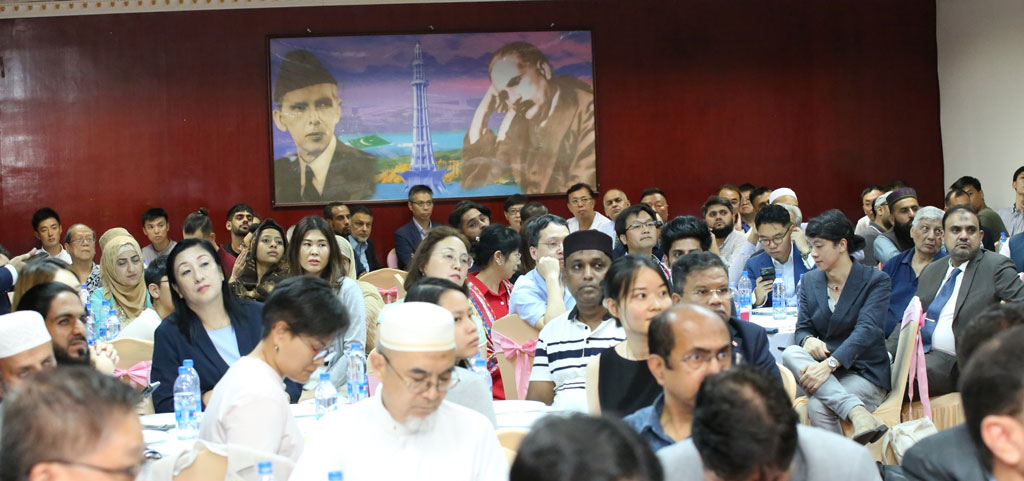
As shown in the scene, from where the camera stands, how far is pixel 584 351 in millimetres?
4137

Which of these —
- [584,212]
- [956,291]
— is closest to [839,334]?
[956,291]

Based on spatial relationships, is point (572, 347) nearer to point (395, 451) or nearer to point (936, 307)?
point (395, 451)

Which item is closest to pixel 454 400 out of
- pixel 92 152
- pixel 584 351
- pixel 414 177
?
pixel 584 351

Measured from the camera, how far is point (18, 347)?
3201 millimetres

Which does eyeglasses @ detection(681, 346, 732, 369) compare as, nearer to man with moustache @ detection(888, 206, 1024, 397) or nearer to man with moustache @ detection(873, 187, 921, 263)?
man with moustache @ detection(888, 206, 1024, 397)

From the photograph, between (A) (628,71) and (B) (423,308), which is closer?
(B) (423,308)

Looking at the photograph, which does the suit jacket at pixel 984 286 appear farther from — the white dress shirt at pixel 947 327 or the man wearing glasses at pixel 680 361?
the man wearing glasses at pixel 680 361

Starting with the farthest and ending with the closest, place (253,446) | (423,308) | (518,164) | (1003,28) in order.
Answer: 1. (518,164)
2. (1003,28)
3. (253,446)
4. (423,308)

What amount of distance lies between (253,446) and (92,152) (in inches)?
348

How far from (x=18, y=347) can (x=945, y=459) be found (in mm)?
2706

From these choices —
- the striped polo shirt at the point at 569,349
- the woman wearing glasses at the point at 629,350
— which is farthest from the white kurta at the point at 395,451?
the striped polo shirt at the point at 569,349

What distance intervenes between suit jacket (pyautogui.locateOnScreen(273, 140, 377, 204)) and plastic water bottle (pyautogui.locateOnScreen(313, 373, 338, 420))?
655 centimetres

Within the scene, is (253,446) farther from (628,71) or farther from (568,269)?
(628,71)

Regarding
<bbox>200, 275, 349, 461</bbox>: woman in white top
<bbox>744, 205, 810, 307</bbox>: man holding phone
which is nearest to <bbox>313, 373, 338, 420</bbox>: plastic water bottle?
<bbox>200, 275, 349, 461</bbox>: woman in white top
